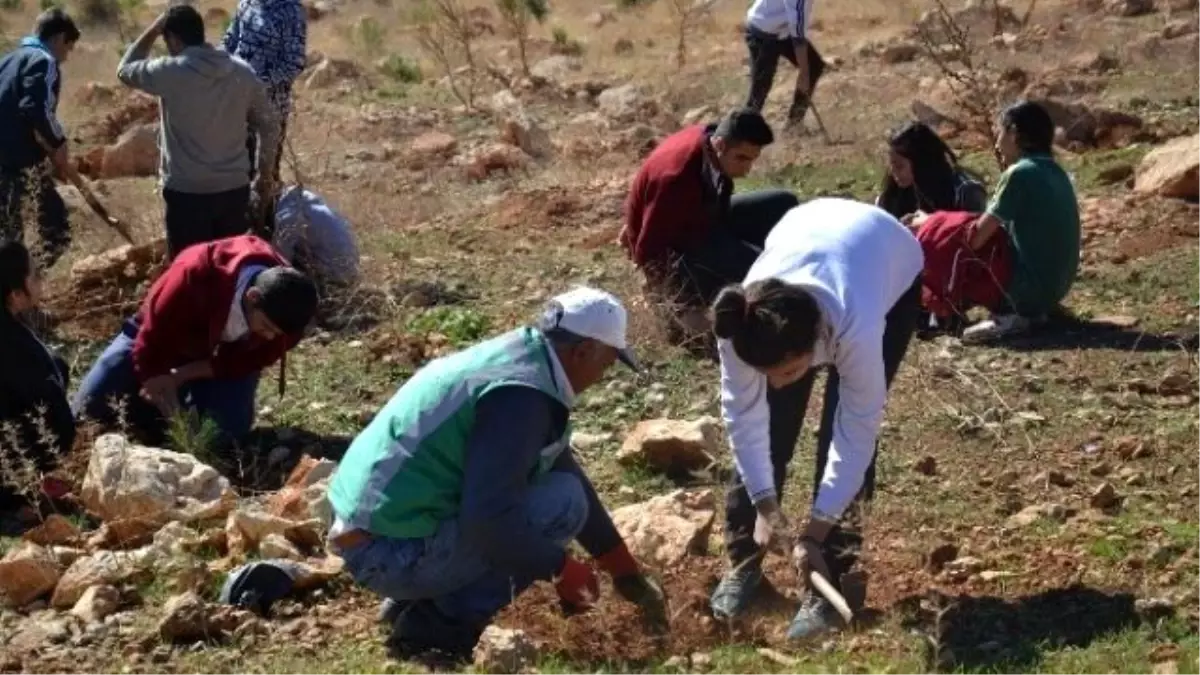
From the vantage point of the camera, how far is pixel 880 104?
12.6 meters

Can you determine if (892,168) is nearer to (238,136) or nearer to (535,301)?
(535,301)

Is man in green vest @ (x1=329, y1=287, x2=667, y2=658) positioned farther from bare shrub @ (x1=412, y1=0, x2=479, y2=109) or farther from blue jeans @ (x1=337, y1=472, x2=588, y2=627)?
bare shrub @ (x1=412, y1=0, x2=479, y2=109)

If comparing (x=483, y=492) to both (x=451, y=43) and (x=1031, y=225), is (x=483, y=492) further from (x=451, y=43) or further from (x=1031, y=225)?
(x=451, y=43)

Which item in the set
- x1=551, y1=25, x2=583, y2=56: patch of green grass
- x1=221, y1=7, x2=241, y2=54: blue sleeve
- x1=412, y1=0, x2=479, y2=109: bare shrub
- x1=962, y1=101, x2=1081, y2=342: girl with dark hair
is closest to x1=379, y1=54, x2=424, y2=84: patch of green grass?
x1=412, y1=0, x2=479, y2=109: bare shrub

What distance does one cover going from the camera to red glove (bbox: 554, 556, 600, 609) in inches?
171

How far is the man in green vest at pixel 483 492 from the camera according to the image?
13.0 ft

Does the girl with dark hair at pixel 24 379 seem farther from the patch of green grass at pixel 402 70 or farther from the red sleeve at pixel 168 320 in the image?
the patch of green grass at pixel 402 70

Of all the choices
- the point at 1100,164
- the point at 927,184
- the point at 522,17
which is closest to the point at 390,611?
the point at 927,184

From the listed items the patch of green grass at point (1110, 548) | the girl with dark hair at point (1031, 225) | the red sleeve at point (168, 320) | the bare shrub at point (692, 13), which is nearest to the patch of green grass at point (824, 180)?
the girl with dark hair at point (1031, 225)

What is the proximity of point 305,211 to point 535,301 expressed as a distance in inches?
41.3

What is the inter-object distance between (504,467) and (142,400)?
2.43 metres

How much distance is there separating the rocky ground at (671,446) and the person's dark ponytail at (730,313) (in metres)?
0.74

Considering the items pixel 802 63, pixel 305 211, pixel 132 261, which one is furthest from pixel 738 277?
pixel 802 63

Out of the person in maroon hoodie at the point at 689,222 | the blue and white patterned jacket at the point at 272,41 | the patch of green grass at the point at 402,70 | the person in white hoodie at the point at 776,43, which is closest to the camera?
the person in maroon hoodie at the point at 689,222
